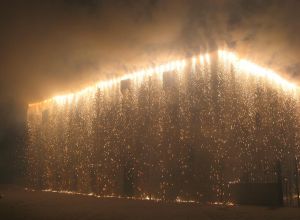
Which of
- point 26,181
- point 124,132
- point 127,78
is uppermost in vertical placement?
point 127,78

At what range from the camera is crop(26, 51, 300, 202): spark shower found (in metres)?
9.80

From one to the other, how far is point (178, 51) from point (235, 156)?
3738 mm

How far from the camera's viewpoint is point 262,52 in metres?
10.3

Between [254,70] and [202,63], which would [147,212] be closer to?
[202,63]

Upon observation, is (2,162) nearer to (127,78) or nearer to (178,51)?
(127,78)

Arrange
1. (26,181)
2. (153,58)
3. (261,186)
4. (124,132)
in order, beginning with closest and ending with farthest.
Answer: (261,186)
(153,58)
(124,132)
(26,181)

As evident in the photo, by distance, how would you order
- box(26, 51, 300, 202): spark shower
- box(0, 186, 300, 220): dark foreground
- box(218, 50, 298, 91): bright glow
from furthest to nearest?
box(218, 50, 298, 91): bright glow
box(26, 51, 300, 202): spark shower
box(0, 186, 300, 220): dark foreground

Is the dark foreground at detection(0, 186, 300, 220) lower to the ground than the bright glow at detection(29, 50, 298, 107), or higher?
lower

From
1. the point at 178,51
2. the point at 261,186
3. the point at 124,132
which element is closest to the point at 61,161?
the point at 124,132

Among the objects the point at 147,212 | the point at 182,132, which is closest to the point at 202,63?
the point at 182,132

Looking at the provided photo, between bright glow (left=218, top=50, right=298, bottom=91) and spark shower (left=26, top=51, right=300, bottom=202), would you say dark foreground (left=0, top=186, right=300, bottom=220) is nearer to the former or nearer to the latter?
spark shower (left=26, top=51, right=300, bottom=202)

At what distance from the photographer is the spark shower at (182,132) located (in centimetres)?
980

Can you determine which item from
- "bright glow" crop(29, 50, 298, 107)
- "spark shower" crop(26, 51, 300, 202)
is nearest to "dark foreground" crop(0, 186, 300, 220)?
"spark shower" crop(26, 51, 300, 202)

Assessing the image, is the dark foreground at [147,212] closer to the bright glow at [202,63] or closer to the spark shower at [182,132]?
the spark shower at [182,132]
